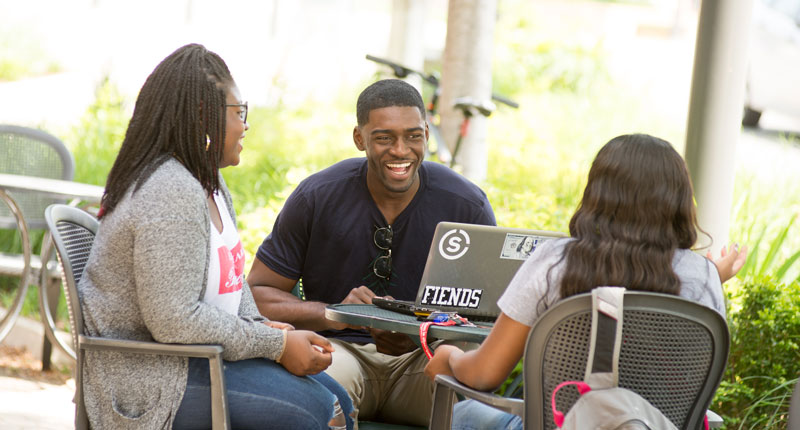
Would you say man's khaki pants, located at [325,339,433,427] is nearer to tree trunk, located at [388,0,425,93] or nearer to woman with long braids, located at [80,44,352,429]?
woman with long braids, located at [80,44,352,429]

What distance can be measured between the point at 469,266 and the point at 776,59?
A: 1012cm

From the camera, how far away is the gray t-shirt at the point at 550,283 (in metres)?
2.26

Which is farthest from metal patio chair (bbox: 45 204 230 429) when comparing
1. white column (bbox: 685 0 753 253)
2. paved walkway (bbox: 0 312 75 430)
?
white column (bbox: 685 0 753 253)

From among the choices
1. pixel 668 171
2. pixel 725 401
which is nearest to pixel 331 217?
pixel 668 171

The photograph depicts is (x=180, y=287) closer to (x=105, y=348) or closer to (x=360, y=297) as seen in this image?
(x=105, y=348)

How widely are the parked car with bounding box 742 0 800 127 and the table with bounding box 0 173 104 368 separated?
9.03m

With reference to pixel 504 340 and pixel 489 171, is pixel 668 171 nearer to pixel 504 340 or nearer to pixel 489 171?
pixel 504 340

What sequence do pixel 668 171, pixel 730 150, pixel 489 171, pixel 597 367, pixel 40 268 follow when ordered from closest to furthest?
1. pixel 597 367
2. pixel 668 171
3. pixel 730 150
4. pixel 40 268
5. pixel 489 171

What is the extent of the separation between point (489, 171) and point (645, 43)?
10.3 meters

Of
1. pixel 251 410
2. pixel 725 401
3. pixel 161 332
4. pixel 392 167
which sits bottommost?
pixel 725 401

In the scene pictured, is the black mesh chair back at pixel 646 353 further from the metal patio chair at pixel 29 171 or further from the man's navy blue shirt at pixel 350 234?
the metal patio chair at pixel 29 171

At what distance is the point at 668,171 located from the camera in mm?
2258

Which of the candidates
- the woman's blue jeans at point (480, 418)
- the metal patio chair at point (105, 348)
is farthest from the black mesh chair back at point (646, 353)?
the metal patio chair at point (105, 348)

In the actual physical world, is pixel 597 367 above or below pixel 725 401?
above
